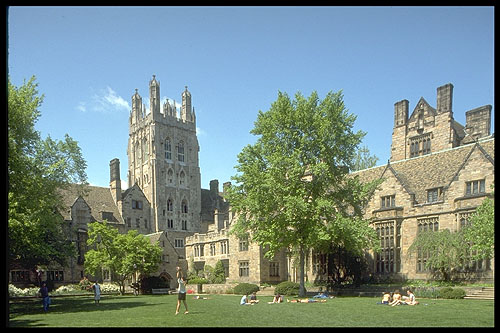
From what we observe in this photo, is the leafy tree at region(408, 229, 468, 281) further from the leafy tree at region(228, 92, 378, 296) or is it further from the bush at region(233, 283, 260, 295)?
the bush at region(233, 283, 260, 295)

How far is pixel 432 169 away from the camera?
38812mm

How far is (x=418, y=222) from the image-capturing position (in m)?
36.1

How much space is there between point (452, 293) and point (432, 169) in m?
13.9

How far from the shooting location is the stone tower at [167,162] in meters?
84.3

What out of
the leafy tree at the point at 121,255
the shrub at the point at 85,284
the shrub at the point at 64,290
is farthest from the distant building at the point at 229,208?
the shrub at the point at 64,290

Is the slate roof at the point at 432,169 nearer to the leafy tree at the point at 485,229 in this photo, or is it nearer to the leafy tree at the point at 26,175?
the leafy tree at the point at 485,229

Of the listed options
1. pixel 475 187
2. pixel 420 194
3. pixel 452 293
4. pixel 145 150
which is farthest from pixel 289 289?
pixel 145 150

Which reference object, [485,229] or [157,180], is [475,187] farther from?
Answer: [157,180]

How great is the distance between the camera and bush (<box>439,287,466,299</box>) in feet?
90.6

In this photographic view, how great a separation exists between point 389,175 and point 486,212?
1327 centimetres

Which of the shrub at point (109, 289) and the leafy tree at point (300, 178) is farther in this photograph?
the shrub at point (109, 289)

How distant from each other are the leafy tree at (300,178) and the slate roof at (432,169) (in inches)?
296

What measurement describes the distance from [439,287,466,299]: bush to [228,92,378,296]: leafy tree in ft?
18.1

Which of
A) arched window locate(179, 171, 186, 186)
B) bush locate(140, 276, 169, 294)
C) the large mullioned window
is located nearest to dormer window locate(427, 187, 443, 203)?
the large mullioned window
